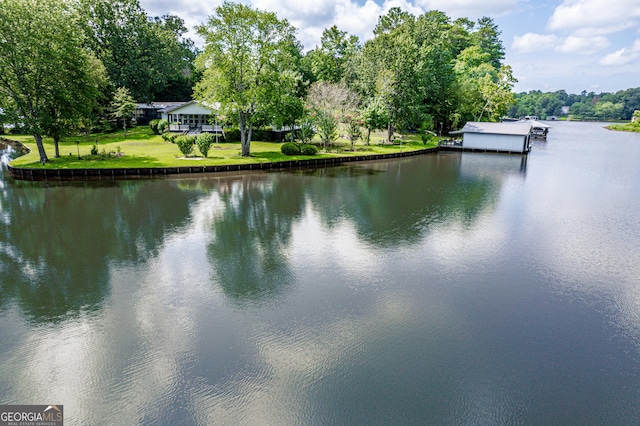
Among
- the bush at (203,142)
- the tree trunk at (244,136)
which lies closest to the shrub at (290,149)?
the tree trunk at (244,136)

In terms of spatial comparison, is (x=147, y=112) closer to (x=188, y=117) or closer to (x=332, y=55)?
(x=188, y=117)

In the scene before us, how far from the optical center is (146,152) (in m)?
36.4

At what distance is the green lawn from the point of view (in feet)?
101

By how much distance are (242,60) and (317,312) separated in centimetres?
2924

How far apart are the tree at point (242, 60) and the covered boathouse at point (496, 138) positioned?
2588cm

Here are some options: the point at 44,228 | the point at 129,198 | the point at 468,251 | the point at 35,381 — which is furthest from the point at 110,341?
the point at 129,198

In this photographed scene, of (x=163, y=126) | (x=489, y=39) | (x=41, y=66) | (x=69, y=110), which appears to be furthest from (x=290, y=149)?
(x=489, y=39)

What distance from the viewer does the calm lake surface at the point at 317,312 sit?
778 cm

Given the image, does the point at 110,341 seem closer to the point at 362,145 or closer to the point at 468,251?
the point at 468,251

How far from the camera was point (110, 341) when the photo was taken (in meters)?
9.39

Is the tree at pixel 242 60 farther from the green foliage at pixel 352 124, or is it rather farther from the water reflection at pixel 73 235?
the water reflection at pixel 73 235

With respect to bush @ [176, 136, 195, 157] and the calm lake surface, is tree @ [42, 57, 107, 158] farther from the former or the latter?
the calm lake surface

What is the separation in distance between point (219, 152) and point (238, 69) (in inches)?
313

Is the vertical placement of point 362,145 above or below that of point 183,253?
above
